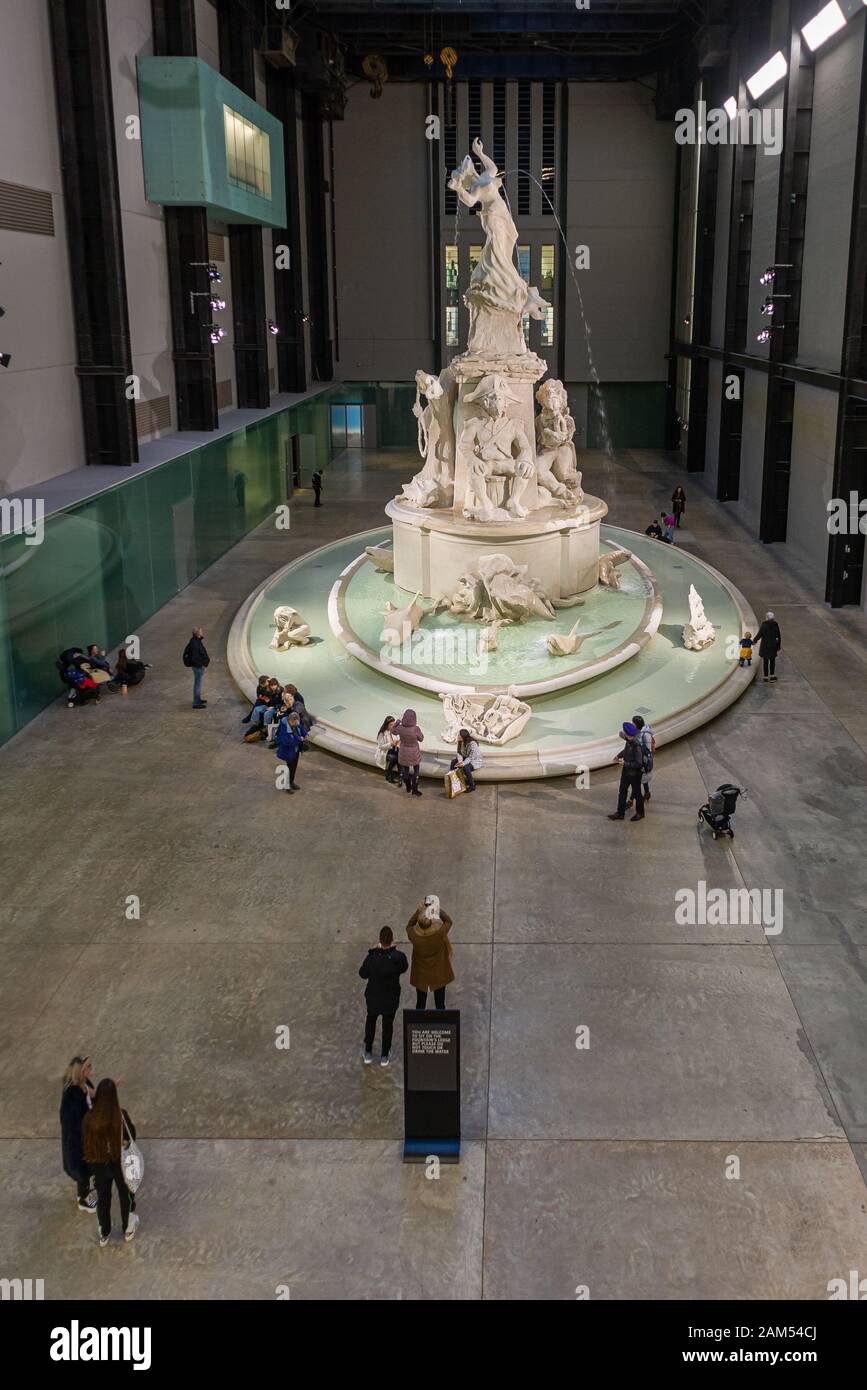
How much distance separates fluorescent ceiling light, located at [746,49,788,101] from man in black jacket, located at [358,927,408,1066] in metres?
25.1

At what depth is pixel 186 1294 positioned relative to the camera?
6680 mm

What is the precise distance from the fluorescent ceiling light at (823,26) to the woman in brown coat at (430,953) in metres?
20.7

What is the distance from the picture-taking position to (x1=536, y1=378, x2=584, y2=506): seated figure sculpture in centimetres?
2089

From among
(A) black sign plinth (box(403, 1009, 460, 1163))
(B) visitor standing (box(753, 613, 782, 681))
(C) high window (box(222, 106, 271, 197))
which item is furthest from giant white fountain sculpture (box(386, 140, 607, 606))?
(A) black sign plinth (box(403, 1009, 460, 1163))

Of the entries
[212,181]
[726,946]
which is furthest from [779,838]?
[212,181]

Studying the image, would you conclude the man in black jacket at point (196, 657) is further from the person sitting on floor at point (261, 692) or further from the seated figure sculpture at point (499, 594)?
the seated figure sculpture at point (499, 594)

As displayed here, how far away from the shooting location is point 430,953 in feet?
28.6

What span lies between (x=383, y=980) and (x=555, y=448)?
580 inches

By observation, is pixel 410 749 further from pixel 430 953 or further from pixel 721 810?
pixel 430 953

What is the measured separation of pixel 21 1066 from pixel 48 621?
8.86 m

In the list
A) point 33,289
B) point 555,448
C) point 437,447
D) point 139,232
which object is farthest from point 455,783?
point 139,232

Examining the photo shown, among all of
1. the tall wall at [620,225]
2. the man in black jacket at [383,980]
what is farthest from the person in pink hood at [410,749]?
the tall wall at [620,225]

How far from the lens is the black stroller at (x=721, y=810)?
12.2 m

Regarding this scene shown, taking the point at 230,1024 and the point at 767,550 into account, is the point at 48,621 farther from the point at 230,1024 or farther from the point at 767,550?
the point at 767,550
